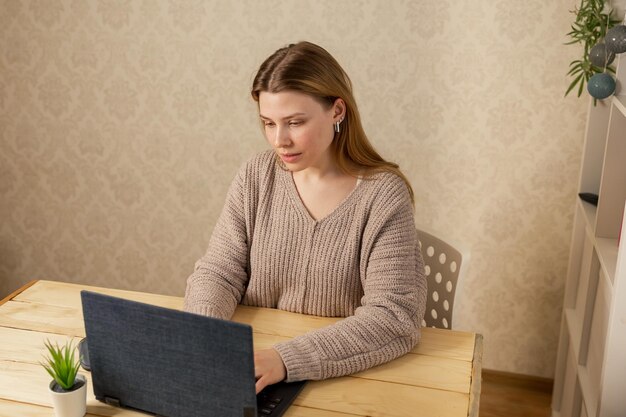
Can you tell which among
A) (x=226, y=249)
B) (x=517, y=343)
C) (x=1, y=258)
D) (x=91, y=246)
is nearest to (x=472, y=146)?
(x=517, y=343)

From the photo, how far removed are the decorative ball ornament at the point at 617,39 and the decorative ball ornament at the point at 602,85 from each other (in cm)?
16

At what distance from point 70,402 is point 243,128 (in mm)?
1689

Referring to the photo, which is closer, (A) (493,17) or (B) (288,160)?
(B) (288,160)

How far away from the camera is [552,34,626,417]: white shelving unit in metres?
1.78

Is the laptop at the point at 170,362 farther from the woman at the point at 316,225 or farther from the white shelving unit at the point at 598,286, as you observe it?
the white shelving unit at the point at 598,286

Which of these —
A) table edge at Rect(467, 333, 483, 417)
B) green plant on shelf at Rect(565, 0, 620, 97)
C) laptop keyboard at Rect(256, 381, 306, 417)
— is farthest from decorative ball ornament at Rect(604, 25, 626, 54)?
laptop keyboard at Rect(256, 381, 306, 417)

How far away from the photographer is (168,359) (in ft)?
4.11

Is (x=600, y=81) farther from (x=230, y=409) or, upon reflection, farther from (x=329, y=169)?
(x=230, y=409)

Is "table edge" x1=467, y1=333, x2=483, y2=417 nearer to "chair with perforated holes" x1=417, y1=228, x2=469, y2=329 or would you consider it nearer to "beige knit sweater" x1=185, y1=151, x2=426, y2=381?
"beige knit sweater" x1=185, y1=151, x2=426, y2=381

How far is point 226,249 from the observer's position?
1.75m

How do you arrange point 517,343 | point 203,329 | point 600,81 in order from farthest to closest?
point 517,343 → point 600,81 → point 203,329

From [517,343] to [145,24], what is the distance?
1.86 m

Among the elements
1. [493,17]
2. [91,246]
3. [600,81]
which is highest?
[493,17]

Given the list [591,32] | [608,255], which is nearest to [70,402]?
[608,255]
